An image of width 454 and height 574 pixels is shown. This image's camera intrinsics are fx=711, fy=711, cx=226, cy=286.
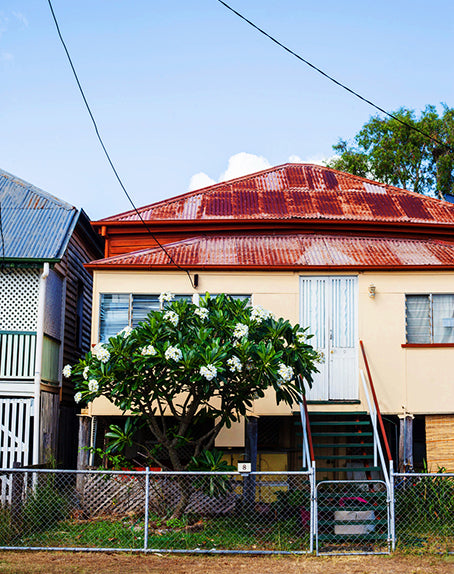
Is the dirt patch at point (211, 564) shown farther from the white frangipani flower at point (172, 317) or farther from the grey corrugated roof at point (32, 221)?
the grey corrugated roof at point (32, 221)

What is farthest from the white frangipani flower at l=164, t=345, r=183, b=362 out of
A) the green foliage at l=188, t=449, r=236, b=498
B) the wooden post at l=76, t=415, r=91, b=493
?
the wooden post at l=76, t=415, r=91, b=493

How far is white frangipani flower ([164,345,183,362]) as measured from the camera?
33.9 feet

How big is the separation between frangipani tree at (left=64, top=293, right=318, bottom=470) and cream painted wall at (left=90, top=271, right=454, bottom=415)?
2.26 metres

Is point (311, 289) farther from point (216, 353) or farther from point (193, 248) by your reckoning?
point (216, 353)

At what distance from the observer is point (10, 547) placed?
9.13 meters

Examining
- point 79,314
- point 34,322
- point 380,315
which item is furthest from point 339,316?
point 79,314

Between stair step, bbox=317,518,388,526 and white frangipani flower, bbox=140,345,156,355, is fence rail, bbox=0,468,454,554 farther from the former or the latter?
white frangipani flower, bbox=140,345,156,355

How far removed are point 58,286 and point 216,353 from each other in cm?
662

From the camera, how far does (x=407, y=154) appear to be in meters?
30.7

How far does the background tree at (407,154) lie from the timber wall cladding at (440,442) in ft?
62.3

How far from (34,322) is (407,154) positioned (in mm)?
21245

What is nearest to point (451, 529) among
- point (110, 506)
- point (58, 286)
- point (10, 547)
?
point (110, 506)

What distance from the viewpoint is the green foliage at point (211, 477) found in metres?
10.7

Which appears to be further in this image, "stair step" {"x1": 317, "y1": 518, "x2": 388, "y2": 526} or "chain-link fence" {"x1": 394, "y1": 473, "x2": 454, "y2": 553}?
"chain-link fence" {"x1": 394, "y1": 473, "x2": 454, "y2": 553}
